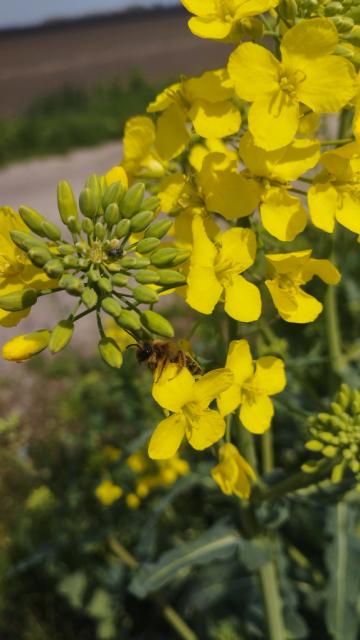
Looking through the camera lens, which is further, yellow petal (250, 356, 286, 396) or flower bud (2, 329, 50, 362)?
yellow petal (250, 356, 286, 396)

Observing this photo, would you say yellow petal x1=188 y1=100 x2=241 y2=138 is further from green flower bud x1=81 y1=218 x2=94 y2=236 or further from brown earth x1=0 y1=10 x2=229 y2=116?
brown earth x1=0 y1=10 x2=229 y2=116

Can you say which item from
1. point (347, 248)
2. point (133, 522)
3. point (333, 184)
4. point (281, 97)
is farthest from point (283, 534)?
point (281, 97)

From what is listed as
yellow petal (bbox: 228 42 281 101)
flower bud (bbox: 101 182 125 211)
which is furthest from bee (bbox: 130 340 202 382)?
Result: yellow petal (bbox: 228 42 281 101)

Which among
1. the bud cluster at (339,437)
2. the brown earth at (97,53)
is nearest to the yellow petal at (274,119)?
the bud cluster at (339,437)

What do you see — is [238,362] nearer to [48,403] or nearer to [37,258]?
[37,258]

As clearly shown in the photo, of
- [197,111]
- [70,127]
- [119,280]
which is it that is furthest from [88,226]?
[70,127]
